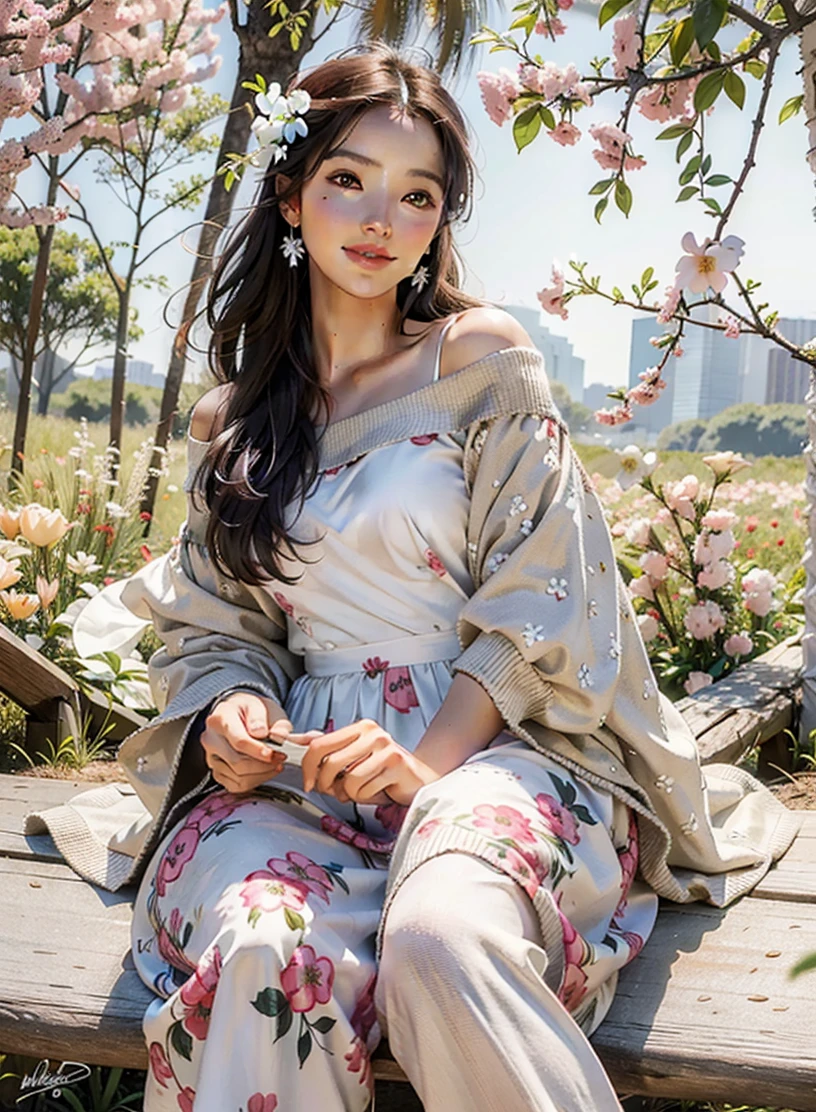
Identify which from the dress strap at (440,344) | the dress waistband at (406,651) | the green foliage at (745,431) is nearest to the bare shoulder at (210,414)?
the dress strap at (440,344)

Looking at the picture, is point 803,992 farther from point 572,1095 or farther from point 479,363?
point 479,363

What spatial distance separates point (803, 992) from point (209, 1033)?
29.9 inches

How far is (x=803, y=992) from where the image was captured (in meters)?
1.55

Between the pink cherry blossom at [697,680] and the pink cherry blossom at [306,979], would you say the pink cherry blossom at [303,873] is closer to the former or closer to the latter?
the pink cherry blossom at [306,979]

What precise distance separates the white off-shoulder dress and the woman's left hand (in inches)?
2.3

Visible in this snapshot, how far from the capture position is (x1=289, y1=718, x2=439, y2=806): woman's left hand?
1.47m

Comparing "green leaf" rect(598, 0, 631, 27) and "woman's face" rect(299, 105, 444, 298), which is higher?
"green leaf" rect(598, 0, 631, 27)

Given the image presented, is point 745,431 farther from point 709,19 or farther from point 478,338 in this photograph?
point 709,19

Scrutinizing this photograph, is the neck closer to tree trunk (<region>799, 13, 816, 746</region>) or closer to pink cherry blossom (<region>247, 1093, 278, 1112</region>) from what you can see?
pink cherry blossom (<region>247, 1093, 278, 1112</region>)

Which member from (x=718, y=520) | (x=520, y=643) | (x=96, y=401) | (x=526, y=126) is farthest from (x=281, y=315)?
(x=96, y=401)

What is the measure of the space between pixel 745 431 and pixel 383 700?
11726 millimetres

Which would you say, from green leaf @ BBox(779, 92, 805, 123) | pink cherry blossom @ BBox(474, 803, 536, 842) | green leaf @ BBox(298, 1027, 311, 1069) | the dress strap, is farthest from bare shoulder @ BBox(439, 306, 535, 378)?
green leaf @ BBox(779, 92, 805, 123)

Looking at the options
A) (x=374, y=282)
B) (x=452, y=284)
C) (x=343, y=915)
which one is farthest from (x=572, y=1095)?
(x=452, y=284)

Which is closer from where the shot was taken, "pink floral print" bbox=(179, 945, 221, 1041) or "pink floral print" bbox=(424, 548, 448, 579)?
"pink floral print" bbox=(179, 945, 221, 1041)
